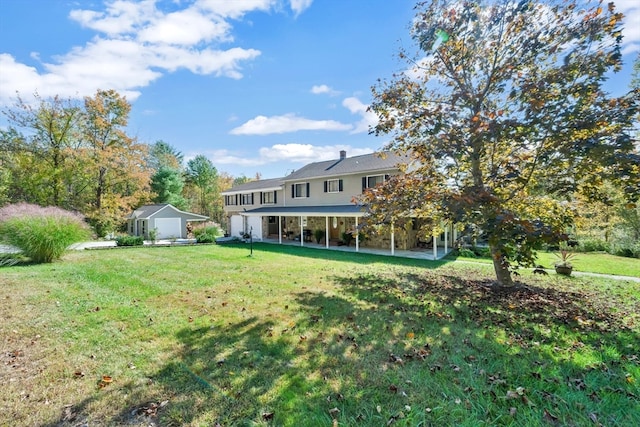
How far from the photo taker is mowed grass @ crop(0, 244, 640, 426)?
9.12 ft

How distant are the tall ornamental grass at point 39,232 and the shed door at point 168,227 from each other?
1449 centimetres

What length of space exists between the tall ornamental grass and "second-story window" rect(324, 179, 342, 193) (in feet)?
47.6

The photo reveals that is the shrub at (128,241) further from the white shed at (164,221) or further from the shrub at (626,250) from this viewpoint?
the shrub at (626,250)

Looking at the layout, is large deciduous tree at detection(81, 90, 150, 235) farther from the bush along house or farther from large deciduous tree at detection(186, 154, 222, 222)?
large deciduous tree at detection(186, 154, 222, 222)

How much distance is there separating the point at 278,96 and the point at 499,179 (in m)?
14.1

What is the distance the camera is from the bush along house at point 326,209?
58.6 feet

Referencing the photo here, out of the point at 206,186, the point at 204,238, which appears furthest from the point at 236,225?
the point at 206,186

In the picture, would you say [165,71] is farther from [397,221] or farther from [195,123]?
[397,221]

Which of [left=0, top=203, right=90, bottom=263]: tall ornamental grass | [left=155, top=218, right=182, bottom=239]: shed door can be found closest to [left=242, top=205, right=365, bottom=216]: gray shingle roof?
[left=155, top=218, right=182, bottom=239]: shed door

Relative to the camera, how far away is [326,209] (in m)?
19.6

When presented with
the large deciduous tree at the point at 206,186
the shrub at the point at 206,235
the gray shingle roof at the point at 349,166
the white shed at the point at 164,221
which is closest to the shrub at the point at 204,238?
the shrub at the point at 206,235

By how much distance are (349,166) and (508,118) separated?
14.6 meters

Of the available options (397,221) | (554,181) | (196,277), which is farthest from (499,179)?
(196,277)

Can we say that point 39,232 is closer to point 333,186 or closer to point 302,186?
point 333,186
